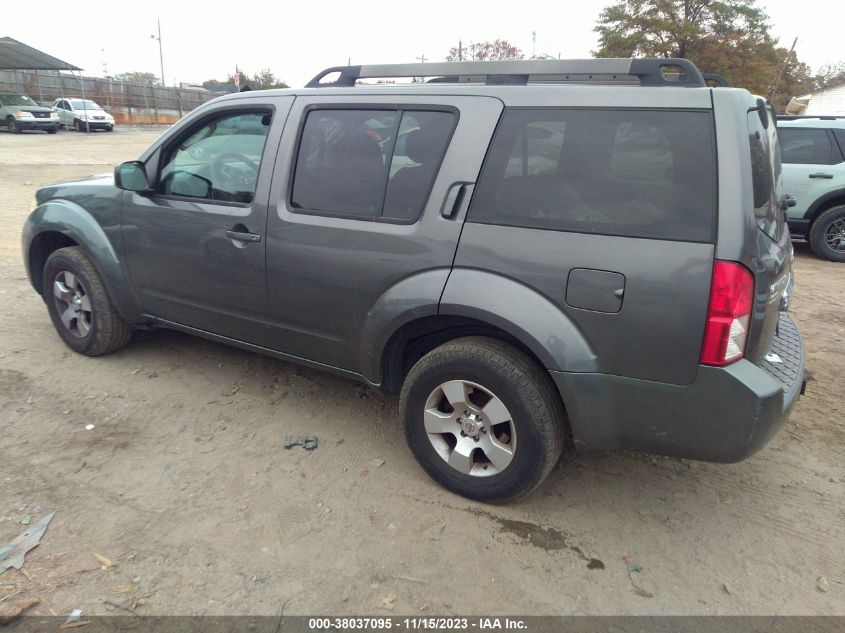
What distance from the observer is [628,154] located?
240 cm

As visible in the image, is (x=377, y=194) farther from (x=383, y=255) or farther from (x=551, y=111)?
(x=551, y=111)

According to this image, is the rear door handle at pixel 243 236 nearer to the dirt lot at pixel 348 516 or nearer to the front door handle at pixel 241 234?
the front door handle at pixel 241 234

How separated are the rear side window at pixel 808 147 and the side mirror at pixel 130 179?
25.4 feet

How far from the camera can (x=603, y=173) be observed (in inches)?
96.0

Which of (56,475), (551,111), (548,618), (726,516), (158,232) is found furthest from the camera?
(158,232)

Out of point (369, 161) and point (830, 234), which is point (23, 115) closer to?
point (369, 161)

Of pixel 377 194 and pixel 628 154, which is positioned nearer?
pixel 628 154

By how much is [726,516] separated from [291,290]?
239 centimetres

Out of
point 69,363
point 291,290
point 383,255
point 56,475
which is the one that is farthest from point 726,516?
point 69,363

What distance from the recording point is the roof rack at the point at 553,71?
8.48ft

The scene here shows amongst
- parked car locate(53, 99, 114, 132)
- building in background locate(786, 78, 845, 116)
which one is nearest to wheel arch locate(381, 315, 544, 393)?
parked car locate(53, 99, 114, 132)

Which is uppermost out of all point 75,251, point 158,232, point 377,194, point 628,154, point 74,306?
point 628,154

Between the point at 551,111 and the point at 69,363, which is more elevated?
the point at 551,111

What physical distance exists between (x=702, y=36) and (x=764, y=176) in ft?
90.8
